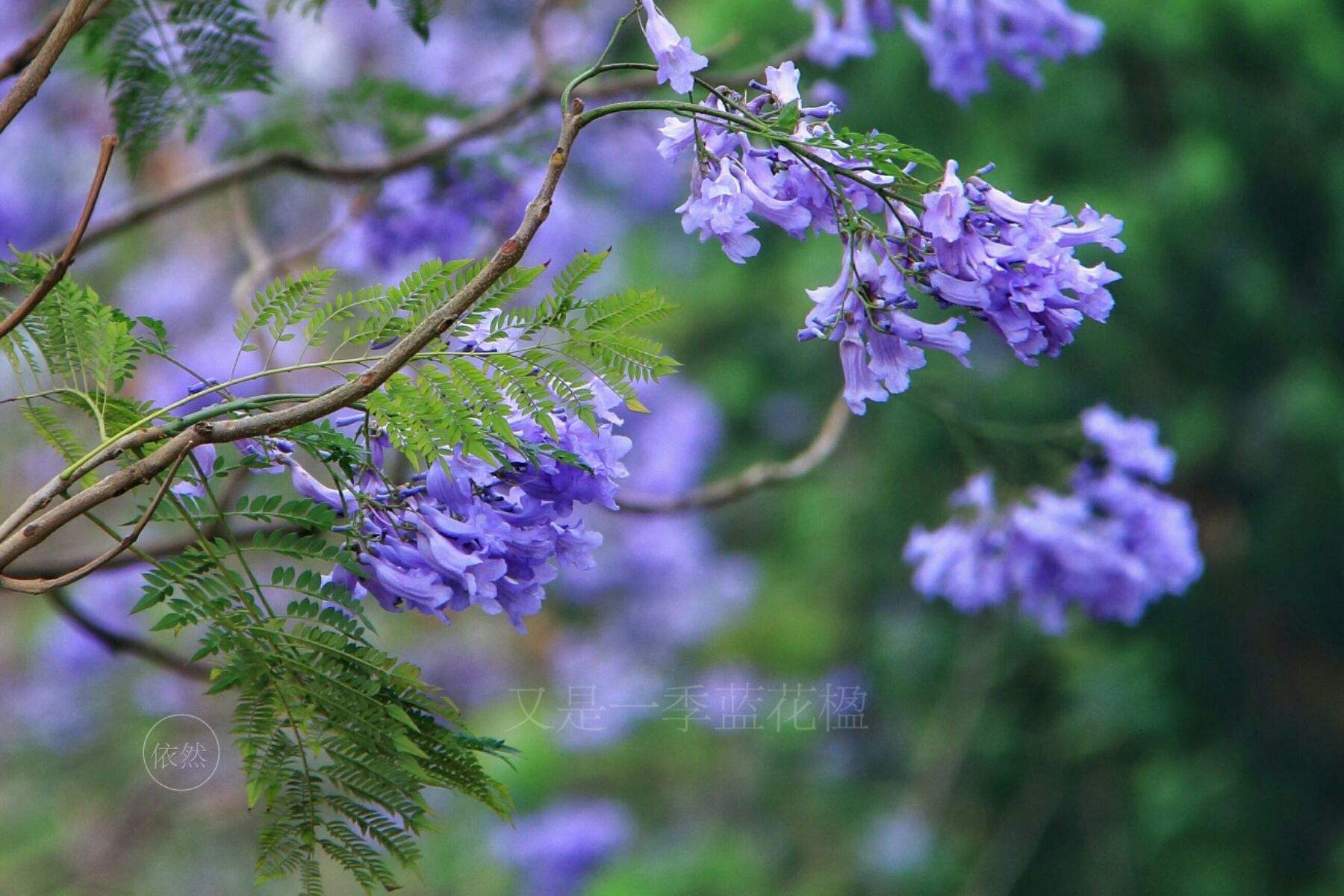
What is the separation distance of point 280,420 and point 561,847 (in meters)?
3.52

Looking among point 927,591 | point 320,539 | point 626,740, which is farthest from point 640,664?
point 320,539

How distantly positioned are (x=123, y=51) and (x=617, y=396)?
109 centimetres

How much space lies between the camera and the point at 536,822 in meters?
4.38

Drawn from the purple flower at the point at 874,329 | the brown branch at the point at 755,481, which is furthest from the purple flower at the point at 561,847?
the purple flower at the point at 874,329

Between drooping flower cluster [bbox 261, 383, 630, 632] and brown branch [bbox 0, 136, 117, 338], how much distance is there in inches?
8.4

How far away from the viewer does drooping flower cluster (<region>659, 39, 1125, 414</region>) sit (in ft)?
3.43

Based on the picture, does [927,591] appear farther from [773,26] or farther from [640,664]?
[640,664]

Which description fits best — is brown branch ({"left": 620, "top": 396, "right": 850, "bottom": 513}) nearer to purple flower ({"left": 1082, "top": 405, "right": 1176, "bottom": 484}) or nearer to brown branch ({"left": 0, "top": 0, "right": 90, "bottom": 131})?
purple flower ({"left": 1082, "top": 405, "right": 1176, "bottom": 484})

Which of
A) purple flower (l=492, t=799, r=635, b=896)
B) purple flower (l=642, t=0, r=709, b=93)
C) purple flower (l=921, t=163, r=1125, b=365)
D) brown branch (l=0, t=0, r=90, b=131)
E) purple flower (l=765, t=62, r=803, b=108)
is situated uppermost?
brown branch (l=0, t=0, r=90, b=131)

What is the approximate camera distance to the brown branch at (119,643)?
1.77 meters

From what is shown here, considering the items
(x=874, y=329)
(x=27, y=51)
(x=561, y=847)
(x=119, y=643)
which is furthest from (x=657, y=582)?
(x=874, y=329)

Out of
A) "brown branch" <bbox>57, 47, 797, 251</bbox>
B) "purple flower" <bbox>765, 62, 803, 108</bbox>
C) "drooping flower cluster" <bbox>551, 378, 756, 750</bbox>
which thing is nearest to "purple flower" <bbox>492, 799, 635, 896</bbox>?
"drooping flower cluster" <bbox>551, 378, 756, 750</bbox>

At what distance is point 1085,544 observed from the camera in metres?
2.15

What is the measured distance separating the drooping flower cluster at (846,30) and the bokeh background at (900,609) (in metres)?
0.53
